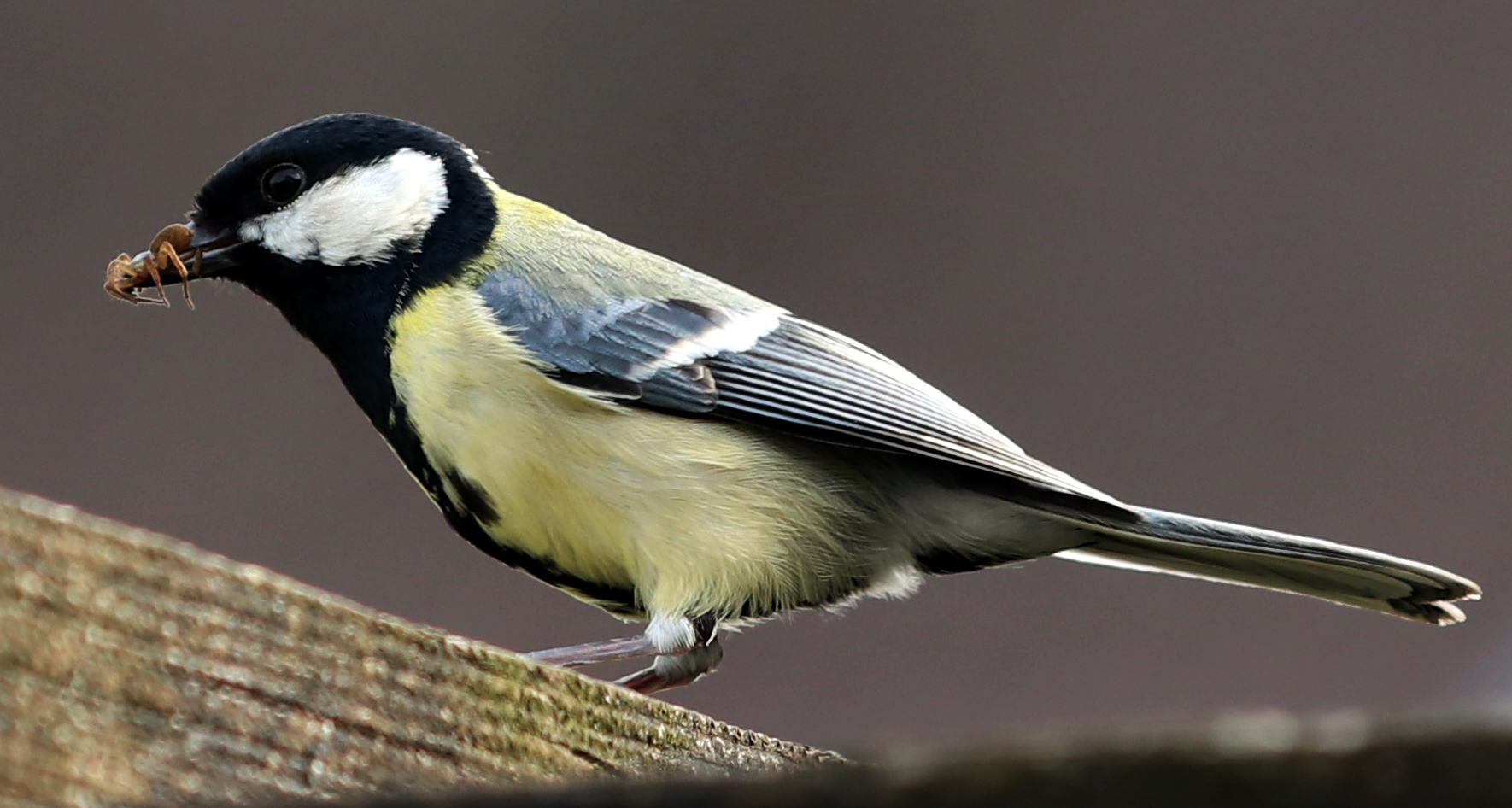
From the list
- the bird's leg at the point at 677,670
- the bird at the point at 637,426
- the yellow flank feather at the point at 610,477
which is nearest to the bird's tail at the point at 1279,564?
the bird at the point at 637,426

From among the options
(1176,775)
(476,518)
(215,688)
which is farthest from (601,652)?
(1176,775)

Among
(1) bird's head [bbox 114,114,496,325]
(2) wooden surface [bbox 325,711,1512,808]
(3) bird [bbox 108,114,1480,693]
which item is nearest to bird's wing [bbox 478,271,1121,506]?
(3) bird [bbox 108,114,1480,693]

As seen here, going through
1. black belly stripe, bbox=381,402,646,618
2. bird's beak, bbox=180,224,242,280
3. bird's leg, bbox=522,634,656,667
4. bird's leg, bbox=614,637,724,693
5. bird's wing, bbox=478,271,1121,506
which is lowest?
bird's leg, bbox=614,637,724,693

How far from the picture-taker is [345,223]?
1878mm

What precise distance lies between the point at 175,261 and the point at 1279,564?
4.45ft

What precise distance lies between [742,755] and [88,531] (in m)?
0.49

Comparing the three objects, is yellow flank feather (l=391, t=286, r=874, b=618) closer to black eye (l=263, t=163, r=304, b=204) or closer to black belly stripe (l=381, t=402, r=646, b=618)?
black belly stripe (l=381, t=402, r=646, b=618)

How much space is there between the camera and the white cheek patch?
73.5 inches

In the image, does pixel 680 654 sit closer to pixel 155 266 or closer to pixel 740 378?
pixel 740 378

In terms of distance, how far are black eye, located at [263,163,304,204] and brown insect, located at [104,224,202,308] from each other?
0.37 ft

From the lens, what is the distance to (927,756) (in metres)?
0.49

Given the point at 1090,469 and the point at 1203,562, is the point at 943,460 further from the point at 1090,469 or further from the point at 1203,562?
the point at 1090,469

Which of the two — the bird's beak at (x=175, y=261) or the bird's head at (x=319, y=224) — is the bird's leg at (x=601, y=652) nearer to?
the bird's head at (x=319, y=224)

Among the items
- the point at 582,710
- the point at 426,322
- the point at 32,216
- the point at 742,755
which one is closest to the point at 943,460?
the point at 426,322
